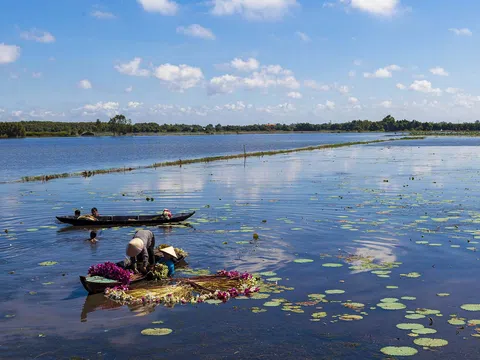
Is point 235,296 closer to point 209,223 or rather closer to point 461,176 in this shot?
point 209,223

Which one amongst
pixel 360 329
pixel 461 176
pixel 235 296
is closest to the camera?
pixel 360 329

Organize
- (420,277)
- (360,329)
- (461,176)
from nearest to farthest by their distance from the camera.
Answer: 1. (360,329)
2. (420,277)
3. (461,176)

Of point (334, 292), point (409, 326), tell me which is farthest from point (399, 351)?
point (334, 292)

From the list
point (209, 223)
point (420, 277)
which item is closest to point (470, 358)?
point (420, 277)

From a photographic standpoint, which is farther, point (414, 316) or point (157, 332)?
point (414, 316)

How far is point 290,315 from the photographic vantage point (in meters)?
12.1

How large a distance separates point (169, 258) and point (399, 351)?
7997mm

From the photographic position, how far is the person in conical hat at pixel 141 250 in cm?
1478

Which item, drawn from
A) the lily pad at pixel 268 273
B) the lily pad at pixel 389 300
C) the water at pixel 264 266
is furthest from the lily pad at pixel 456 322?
the lily pad at pixel 268 273

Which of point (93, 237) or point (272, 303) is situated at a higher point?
point (93, 237)

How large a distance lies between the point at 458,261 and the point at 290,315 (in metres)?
7.04

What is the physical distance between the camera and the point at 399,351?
33.0 feet

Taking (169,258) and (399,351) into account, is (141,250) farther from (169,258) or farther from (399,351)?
(399,351)

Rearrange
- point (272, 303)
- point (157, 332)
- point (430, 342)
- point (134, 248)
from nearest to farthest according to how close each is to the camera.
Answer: point (430, 342) → point (157, 332) → point (272, 303) → point (134, 248)
